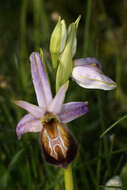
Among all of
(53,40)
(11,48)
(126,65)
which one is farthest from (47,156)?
(126,65)

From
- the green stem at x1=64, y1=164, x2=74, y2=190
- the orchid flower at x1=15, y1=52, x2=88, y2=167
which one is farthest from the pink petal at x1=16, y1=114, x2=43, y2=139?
the green stem at x1=64, y1=164, x2=74, y2=190

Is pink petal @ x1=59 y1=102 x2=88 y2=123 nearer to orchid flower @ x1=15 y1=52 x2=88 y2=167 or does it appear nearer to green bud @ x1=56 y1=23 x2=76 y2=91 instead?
orchid flower @ x1=15 y1=52 x2=88 y2=167

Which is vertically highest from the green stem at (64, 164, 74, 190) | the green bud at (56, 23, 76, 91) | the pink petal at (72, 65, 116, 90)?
the green bud at (56, 23, 76, 91)

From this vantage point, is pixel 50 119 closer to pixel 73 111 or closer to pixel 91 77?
pixel 73 111

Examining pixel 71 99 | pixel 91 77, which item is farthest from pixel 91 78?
pixel 71 99

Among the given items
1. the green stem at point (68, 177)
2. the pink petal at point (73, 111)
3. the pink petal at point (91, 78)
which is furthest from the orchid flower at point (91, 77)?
the green stem at point (68, 177)

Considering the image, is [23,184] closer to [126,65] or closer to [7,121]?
[7,121]

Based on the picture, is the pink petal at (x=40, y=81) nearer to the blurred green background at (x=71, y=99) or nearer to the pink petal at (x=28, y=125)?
the pink petal at (x=28, y=125)
